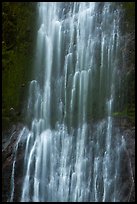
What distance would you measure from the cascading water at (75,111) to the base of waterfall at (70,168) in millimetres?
29

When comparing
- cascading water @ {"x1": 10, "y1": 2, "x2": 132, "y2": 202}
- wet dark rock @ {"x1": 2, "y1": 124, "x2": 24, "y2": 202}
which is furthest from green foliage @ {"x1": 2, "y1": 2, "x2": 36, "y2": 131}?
cascading water @ {"x1": 10, "y1": 2, "x2": 132, "y2": 202}

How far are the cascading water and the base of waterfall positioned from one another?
3 cm

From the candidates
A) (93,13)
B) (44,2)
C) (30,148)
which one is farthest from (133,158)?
(44,2)

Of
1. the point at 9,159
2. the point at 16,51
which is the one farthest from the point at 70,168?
the point at 16,51

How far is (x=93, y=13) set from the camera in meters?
15.6

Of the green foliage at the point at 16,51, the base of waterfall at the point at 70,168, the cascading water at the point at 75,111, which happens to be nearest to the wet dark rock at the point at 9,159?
the base of waterfall at the point at 70,168

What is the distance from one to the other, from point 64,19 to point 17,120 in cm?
372

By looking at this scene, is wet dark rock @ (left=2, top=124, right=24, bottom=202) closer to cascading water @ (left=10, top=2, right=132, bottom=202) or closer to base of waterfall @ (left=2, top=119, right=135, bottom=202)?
A: base of waterfall @ (left=2, top=119, right=135, bottom=202)

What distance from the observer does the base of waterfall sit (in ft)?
45.1

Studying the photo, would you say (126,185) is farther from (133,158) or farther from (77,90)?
(77,90)

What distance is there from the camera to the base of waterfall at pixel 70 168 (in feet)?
45.1

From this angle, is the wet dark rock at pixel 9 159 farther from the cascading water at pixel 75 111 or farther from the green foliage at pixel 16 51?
the green foliage at pixel 16 51

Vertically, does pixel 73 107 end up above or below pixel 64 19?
below

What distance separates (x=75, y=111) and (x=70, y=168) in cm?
178
